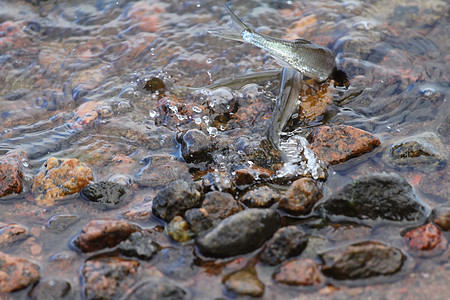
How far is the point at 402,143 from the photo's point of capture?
3703 mm

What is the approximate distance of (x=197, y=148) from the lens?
3.78 metres

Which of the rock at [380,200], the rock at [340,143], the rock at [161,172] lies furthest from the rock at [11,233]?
the rock at [340,143]

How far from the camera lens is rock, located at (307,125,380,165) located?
3654 mm

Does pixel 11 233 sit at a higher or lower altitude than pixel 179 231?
lower

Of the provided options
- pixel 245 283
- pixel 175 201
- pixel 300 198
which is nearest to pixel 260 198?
pixel 300 198

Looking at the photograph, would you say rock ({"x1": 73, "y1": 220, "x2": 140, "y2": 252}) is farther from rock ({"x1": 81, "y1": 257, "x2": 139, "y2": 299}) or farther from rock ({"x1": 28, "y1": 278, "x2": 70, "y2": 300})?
Result: rock ({"x1": 28, "y1": 278, "x2": 70, "y2": 300})

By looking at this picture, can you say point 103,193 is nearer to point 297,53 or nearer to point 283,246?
point 283,246

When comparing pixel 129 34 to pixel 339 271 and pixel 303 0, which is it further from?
pixel 339 271

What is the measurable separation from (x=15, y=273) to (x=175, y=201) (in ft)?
3.74

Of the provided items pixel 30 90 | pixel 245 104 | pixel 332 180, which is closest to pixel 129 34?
A: pixel 30 90

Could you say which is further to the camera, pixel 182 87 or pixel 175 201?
pixel 182 87

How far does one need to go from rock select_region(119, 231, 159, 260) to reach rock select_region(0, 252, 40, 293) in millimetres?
581

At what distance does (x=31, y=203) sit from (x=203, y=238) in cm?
165

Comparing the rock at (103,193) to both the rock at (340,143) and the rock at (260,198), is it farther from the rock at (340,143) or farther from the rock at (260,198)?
the rock at (340,143)
